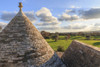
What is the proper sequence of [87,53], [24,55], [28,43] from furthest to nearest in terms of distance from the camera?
[87,53]
[28,43]
[24,55]

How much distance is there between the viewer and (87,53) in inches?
318

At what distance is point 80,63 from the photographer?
27.6 ft

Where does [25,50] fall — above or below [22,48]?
below

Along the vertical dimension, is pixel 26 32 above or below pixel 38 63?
above

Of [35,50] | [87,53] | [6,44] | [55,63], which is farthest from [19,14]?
[87,53]

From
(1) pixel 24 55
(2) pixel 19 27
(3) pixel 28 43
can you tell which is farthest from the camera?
(2) pixel 19 27

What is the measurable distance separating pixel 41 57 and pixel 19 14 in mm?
4168

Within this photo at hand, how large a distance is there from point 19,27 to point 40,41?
202 cm

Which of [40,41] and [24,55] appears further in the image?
[40,41]

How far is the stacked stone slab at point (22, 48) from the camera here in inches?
249

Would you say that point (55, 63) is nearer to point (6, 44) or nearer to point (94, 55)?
point (94, 55)

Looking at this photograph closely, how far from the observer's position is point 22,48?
6.62 metres

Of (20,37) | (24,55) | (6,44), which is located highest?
(20,37)

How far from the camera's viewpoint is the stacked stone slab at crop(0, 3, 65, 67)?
20.8 ft
